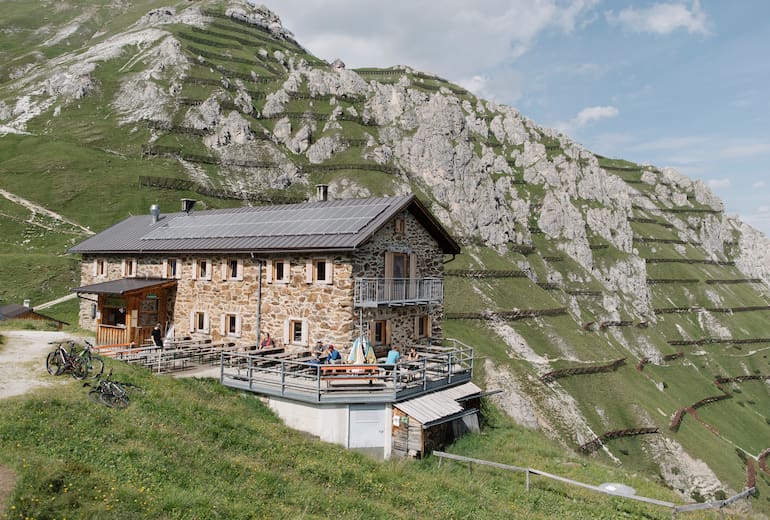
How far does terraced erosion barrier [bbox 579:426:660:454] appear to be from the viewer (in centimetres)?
5628

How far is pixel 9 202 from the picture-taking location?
71.6m

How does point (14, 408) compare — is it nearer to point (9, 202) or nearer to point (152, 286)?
point (152, 286)

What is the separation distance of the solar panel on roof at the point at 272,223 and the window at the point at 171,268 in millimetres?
1704

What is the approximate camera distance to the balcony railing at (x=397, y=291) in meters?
24.7

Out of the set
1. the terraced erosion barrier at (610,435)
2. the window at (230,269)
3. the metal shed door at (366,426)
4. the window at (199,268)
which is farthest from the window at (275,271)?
the terraced erosion barrier at (610,435)

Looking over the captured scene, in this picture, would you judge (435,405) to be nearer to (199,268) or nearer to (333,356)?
(333,356)

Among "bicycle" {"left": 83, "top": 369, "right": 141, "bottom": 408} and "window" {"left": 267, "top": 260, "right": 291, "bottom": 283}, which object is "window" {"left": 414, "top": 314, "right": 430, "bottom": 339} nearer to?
"window" {"left": 267, "top": 260, "right": 291, "bottom": 283}

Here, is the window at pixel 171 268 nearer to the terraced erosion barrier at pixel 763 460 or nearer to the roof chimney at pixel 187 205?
the roof chimney at pixel 187 205

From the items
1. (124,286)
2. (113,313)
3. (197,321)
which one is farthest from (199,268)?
(113,313)

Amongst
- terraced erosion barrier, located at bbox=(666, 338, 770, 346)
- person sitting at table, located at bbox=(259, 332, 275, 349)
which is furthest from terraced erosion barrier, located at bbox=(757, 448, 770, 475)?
person sitting at table, located at bbox=(259, 332, 275, 349)

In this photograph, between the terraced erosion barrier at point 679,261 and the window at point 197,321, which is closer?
the window at point 197,321

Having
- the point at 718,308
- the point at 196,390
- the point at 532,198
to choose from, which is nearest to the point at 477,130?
the point at 532,198

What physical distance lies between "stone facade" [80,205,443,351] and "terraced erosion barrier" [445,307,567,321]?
54.3 metres

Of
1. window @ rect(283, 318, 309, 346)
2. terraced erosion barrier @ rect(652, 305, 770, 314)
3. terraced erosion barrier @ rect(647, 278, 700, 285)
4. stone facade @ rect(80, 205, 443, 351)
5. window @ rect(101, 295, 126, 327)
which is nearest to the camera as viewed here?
stone facade @ rect(80, 205, 443, 351)
